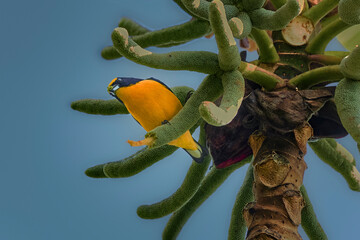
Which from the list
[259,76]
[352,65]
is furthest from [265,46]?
[352,65]

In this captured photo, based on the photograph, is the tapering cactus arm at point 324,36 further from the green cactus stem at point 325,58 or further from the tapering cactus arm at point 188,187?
the tapering cactus arm at point 188,187

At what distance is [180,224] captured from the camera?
0.86 m

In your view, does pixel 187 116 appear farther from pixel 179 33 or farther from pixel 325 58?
pixel 325 58

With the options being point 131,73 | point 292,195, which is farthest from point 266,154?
point 131,73

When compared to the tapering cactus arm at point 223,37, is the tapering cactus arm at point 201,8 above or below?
above

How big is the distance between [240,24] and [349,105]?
17 centimetres

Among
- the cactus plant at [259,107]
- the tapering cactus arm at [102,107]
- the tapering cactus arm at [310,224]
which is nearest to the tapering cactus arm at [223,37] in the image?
the cactus plant at [259,107]

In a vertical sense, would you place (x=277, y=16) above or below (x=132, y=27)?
below

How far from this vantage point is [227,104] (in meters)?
0.51

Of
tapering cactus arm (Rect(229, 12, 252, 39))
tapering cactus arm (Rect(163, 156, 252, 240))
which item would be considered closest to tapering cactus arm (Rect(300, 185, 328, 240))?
tapering cactus arm (Rect(163, 156, 252, 240))

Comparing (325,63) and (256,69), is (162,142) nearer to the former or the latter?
(256,69)

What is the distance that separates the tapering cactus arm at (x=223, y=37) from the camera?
506 mm

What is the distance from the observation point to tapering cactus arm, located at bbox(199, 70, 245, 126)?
46 centimetres

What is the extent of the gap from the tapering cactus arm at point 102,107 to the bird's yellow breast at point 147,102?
0.33ft
